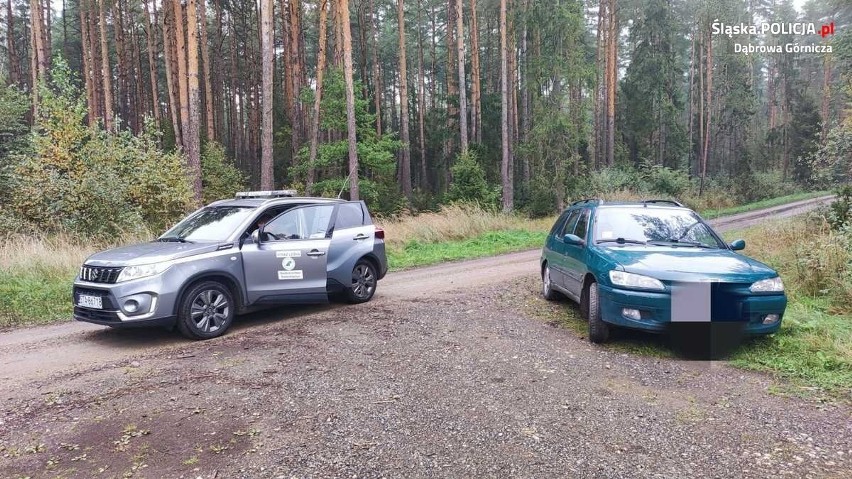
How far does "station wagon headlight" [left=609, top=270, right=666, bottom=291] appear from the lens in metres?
5.41

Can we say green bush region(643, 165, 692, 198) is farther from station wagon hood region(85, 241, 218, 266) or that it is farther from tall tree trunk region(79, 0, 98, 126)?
tall tree trunk region(79, 0, 98, 126)

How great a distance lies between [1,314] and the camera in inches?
313

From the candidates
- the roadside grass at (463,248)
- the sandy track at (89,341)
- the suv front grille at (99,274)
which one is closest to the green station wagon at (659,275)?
the sandy track at (89,341)

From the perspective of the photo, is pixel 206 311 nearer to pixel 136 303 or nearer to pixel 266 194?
pixel 136 303

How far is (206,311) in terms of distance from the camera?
6391 mm

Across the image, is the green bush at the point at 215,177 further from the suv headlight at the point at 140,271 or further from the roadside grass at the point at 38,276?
the suv headlight at the point at 140,271

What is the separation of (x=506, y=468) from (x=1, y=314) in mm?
8407

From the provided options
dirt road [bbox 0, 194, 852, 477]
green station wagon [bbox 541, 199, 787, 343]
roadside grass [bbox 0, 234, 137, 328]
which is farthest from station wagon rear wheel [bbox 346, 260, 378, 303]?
roadside grass [bbox 0, 234, 137, 328]

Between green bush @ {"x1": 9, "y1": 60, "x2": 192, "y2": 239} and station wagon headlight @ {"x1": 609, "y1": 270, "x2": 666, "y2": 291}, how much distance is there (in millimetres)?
11633

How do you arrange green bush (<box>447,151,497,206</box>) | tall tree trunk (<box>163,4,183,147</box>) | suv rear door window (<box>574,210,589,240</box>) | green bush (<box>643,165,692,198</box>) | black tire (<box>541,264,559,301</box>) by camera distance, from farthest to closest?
green bush (<box>643,165,692,198</box>) < tall tree trunk (<box>163,4,183,147</box>) < green bush (<box>447,151,497,206</box>) < black tire (<box>541,264,559,301</box>) < suv rear door window (<box>574,210,589,240</box>)

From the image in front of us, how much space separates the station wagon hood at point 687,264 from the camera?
5371mm

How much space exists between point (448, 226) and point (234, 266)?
11984mm

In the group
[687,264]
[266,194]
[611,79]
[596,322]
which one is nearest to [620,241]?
[687,264]

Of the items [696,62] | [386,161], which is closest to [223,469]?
[386,161]
